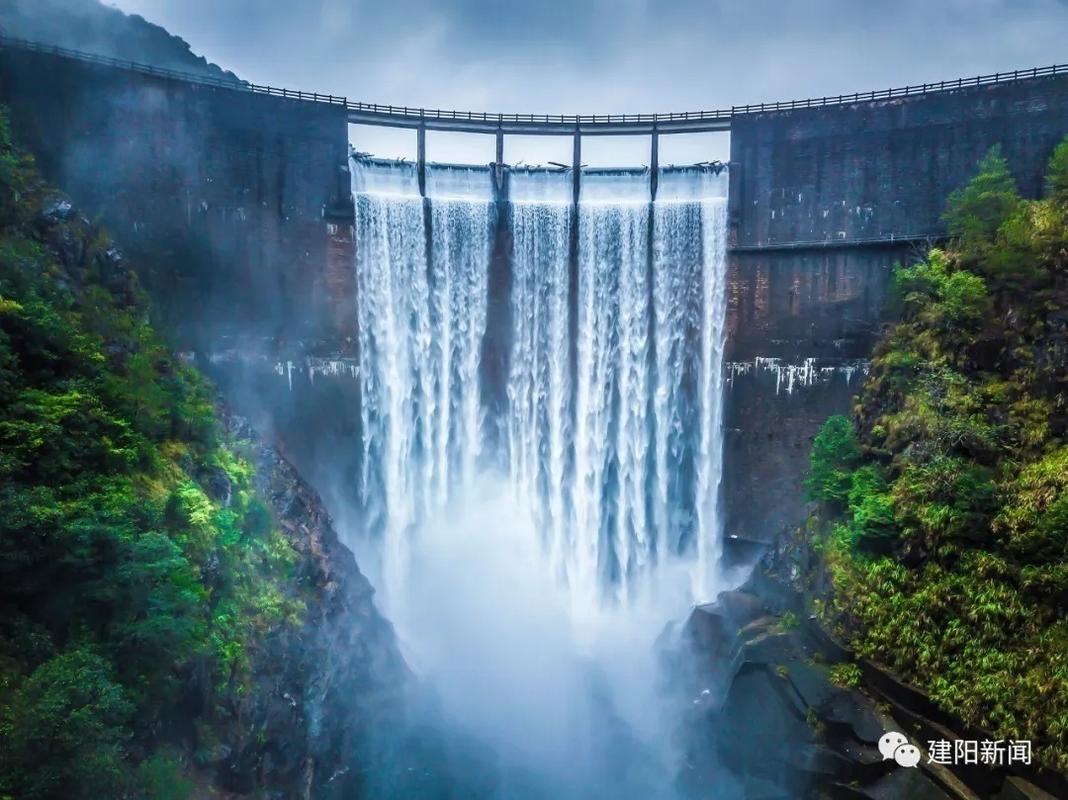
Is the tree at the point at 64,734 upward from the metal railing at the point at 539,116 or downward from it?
downward

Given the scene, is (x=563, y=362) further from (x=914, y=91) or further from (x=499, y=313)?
(x=914, y=91)

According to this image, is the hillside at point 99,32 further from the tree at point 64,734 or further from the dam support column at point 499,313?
the tree at point 64,734

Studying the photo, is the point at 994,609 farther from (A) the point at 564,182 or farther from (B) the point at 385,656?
(A) the point at 564,182

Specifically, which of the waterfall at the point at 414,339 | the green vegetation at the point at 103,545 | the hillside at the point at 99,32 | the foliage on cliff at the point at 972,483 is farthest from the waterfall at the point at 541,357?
the hillside at the point at 99,32

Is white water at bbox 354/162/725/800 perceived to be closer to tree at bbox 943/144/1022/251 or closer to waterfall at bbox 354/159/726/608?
waterfall at bbox 354/159/726/608

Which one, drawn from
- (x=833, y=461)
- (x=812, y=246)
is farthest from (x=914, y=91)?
(x=833, y=461)

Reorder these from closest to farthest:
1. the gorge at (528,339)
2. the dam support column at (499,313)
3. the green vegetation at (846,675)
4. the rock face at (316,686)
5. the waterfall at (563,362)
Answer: the rock face at (316,686), the green vegetation at (846,675), the gorge at (528,339), the waterfall at (563,362), the dam support column at (499,313)
